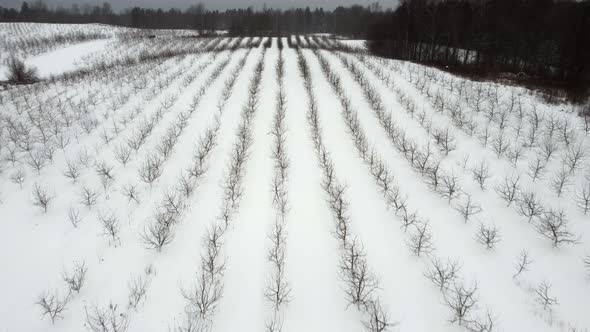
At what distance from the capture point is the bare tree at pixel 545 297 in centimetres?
498

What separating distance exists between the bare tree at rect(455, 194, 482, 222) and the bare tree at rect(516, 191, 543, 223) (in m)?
0.86

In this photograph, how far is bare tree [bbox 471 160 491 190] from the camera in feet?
27.4

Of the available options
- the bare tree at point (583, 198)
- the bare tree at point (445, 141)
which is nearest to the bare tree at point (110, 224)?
the bare tree at point (445, 141)

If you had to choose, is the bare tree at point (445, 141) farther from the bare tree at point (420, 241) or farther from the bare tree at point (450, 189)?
the bare tree at point (420, 241)

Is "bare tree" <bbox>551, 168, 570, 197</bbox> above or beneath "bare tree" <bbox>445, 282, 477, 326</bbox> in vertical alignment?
above

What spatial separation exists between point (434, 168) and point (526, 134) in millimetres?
4711

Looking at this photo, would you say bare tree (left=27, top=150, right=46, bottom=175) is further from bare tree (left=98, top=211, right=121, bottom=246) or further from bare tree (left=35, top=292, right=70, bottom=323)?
bare tree (left=35, top=292, right=70, bottom=323)

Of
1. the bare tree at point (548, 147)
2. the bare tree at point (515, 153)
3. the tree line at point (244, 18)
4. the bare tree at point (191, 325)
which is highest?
the tree line at point (244, 18)

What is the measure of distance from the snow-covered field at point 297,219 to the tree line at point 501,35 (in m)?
15.8

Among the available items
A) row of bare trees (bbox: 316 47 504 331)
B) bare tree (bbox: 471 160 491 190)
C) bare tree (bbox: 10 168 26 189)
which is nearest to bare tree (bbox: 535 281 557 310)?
row of bare trees (bbox: 316 47 504 331)

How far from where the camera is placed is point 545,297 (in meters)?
5.13

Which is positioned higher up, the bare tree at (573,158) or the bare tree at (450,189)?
the bare tree at (573,158)

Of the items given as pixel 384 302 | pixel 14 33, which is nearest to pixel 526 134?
pixel 384 302

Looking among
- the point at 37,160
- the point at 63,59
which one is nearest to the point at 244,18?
the point at 63,59
